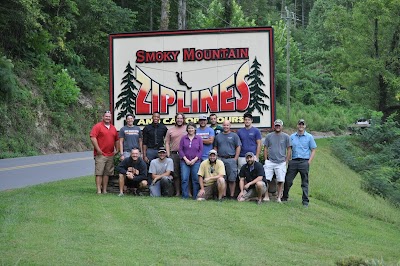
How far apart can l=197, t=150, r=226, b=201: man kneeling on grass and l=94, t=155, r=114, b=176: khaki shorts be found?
2.16m

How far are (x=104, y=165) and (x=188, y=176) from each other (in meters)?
1.97

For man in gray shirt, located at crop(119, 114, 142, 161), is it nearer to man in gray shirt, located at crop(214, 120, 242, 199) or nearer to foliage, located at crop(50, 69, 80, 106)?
man in gray shirt, located at crop(214, 120, 242, 199)

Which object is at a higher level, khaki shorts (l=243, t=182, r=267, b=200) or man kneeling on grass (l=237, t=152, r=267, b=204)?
man kneeling on grass (l=237, t=152, r=267, b=204)

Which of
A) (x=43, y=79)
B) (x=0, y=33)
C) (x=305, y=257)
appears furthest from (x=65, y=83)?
Result: (x=305, y=257)

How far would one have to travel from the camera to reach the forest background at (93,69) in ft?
112

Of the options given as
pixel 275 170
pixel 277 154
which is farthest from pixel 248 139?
pixel 275 170

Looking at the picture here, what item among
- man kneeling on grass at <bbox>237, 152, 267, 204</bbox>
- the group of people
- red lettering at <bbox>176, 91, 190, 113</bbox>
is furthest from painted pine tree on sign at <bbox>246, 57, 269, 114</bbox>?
man kneeling on grass at <bbox>237, 152, 267, 204</bbox>

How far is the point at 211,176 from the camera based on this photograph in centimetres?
1812

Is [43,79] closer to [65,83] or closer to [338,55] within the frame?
[65,83]

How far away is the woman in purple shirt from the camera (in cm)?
1825

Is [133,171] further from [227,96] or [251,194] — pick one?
[227,96]

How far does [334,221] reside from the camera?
17.9 m

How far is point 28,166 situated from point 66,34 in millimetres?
18643

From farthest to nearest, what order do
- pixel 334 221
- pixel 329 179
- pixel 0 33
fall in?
pixel 0 33 → pixel 329 179 → pixel 334 221
